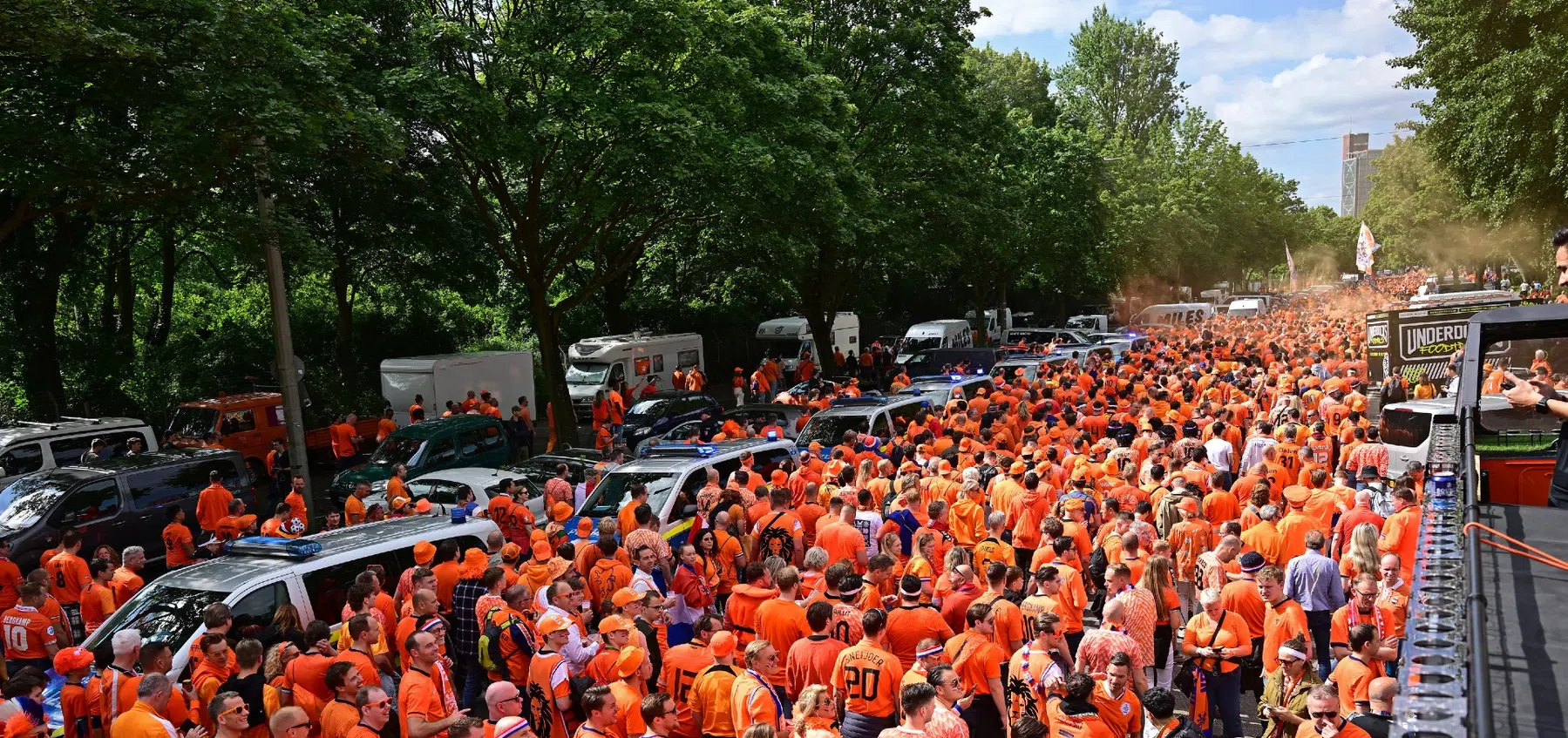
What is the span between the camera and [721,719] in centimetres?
625

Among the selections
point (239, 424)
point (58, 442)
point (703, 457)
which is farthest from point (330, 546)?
point (239, 424)

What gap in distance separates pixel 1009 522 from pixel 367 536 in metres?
6.04

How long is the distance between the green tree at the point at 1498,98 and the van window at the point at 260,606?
2629 cm

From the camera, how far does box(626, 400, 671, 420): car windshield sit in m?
21.4

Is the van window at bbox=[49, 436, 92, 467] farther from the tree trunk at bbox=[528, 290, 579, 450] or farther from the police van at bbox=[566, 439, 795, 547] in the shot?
the police van at bbox=[566, 439, 795, 547]

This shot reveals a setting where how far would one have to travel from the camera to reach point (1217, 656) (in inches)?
283

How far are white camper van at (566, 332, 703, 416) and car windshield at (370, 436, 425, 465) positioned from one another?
787 cm

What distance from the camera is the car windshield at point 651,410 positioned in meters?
21.4

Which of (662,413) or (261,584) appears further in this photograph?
(662,413)

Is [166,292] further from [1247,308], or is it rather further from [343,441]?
[1247,308]

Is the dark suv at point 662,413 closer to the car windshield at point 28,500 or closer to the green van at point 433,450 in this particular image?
the green van at point 433,450

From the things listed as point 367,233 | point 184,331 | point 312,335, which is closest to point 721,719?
point 367,233

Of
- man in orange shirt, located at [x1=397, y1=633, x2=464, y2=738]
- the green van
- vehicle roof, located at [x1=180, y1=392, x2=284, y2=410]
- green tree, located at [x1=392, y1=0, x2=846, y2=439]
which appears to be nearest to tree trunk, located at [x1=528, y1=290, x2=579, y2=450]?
green tree, located at [x1=392, y1=0, x2=846, y2=439]

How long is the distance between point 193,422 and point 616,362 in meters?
9.28
